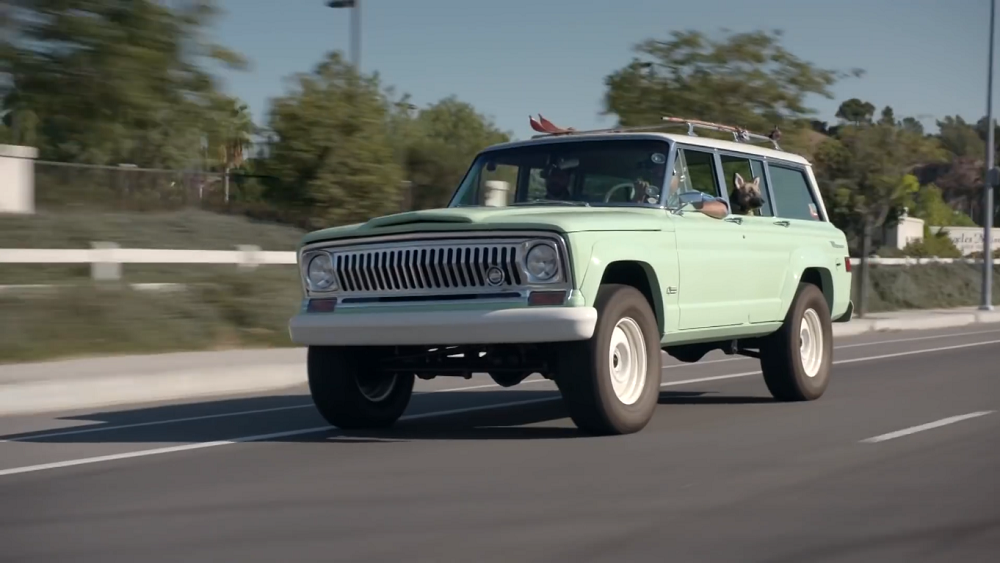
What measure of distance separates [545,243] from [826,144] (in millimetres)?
25896

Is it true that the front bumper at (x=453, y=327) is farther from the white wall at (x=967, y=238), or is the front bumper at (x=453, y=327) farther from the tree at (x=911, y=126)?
the white wall at (x=967, y=238)

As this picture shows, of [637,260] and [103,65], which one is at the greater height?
[103,65]

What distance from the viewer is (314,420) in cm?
1032

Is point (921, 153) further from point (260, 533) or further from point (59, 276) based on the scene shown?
point (260, 533)

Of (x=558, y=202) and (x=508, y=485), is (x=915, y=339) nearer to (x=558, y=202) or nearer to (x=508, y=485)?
(x=558, y=202)

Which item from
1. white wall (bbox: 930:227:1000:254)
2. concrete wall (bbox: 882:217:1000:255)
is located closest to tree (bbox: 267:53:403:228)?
concrete wall (bbox: 882:217:1000:255)

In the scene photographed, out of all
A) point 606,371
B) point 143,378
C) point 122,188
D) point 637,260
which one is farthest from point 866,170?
point 606,371

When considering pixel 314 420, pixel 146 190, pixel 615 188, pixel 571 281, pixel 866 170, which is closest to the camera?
pixel 571 281

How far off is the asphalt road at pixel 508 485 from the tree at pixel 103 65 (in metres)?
5.21

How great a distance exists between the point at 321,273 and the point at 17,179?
1198cm

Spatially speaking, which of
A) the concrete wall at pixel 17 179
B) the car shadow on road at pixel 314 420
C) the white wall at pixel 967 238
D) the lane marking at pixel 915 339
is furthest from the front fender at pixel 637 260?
the white wall at pixel 967 238

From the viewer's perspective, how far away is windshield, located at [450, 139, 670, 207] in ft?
32.1

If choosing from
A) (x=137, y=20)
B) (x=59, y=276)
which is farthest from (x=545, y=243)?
(x=59, y=276)

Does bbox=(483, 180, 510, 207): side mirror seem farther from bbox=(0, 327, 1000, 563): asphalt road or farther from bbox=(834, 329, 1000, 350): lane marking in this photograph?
bbox=(834, 329, 1000, 350): lane marking
